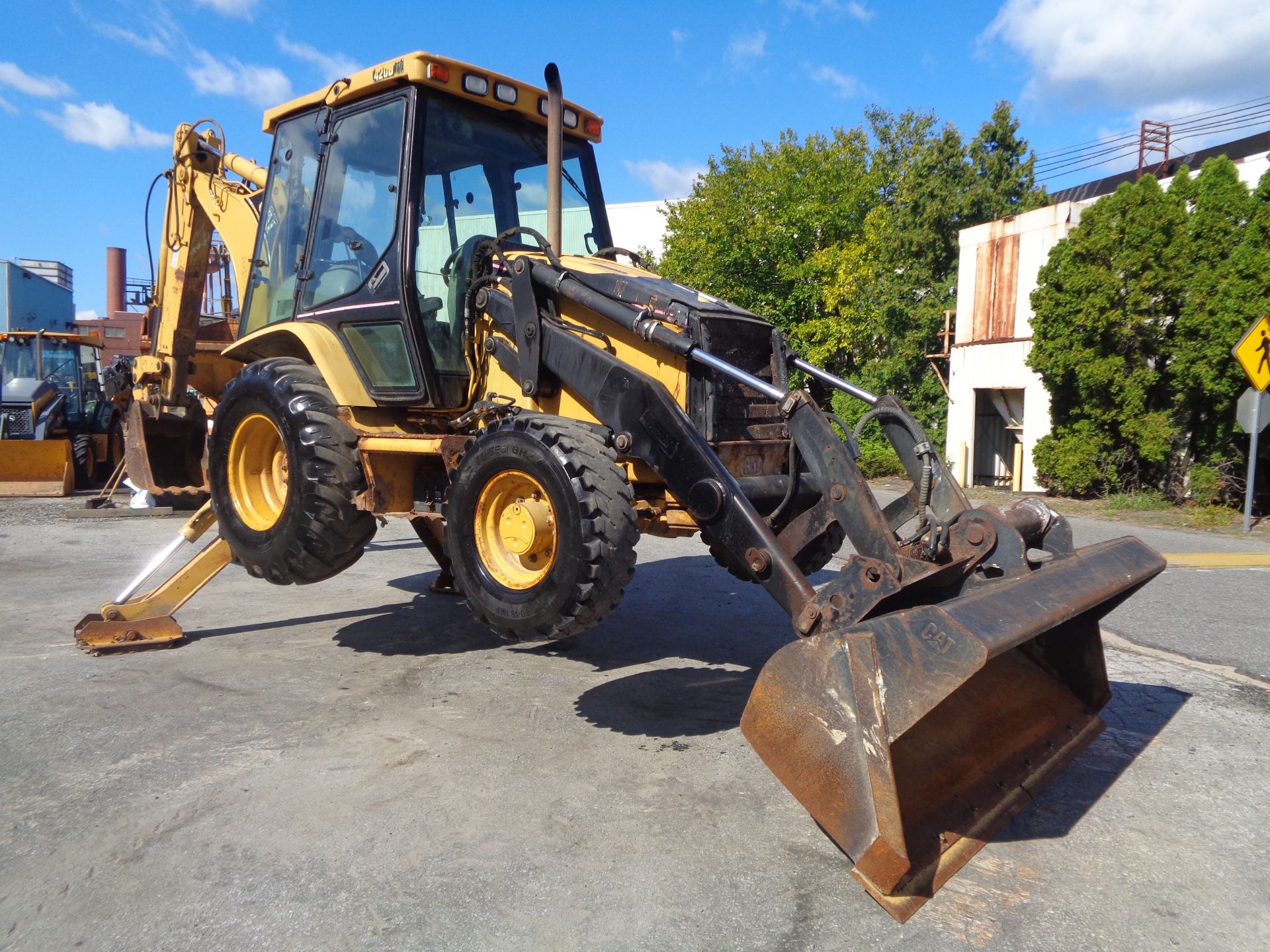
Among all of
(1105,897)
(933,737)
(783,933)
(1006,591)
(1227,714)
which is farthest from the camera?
(1227,714)

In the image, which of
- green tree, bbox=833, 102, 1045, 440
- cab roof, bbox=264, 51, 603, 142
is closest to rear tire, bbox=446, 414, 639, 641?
cab roof, bbox=264, 51, 603, 142

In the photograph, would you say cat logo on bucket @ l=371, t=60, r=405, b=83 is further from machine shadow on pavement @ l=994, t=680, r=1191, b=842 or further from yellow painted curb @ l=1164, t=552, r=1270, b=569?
yellow painted curb @ l=1164, t=552, r=1270, b=569

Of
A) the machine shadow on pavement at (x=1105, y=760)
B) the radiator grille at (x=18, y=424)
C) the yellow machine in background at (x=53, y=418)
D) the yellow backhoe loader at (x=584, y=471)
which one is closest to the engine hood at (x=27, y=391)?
the yellow machine in background at (x=53, y=418)

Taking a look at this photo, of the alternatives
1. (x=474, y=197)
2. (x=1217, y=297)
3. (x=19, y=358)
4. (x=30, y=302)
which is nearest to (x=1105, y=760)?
(x=474, y=197)

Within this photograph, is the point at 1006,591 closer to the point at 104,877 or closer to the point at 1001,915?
the point at 1001,915

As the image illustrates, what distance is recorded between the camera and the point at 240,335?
6.09 m

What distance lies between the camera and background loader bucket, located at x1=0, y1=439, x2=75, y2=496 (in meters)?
14.4

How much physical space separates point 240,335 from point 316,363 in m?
1.28

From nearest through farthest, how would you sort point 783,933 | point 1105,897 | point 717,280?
point 783,933, point 1105,897, point 717,280

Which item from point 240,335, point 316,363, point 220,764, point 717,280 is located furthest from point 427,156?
point 717,280

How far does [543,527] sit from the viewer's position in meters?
3.78

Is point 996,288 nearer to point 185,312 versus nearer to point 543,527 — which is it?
point 185,312

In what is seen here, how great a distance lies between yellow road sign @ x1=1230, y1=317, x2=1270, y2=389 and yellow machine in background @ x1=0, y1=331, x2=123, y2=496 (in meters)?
16.7

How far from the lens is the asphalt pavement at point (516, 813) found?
2.86 meters
